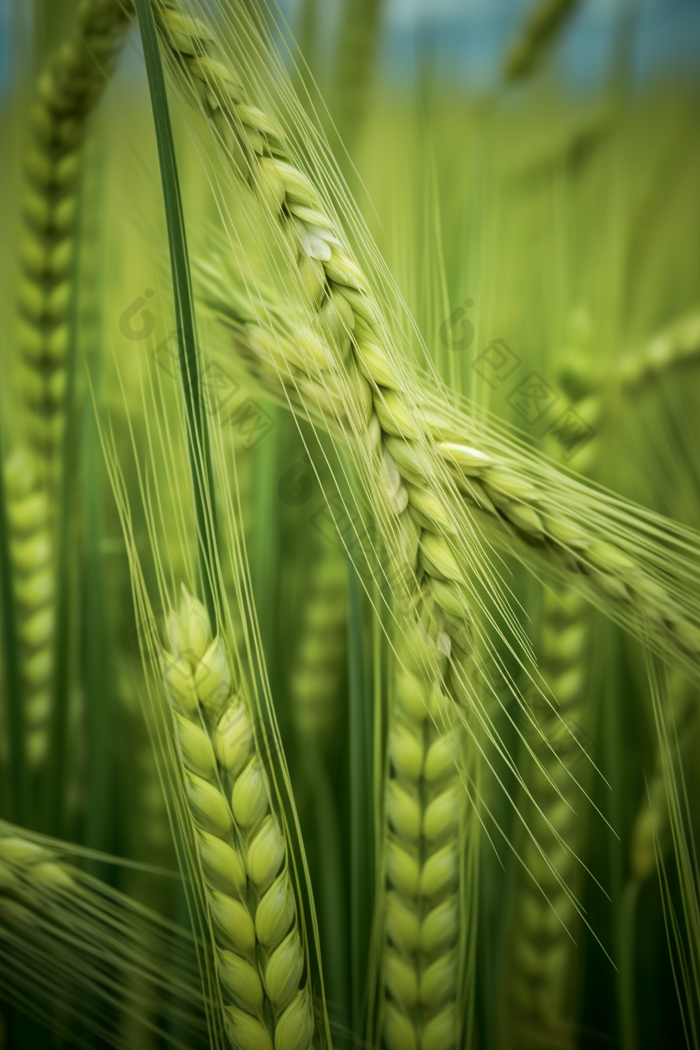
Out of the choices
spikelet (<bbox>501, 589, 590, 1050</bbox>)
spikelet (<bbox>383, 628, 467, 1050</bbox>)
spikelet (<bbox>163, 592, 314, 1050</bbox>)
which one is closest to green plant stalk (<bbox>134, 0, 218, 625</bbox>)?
spikelet (<bbox>163, 592, 314, 1050</bbox>)

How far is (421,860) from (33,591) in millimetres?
331

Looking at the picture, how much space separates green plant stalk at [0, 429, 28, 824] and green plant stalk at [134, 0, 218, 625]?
0.18 metres

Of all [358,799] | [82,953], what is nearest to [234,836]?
[358,799]

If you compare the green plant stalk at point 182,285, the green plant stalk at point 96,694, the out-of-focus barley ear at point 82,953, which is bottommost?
the out-of-focus barley ear at point 82,953

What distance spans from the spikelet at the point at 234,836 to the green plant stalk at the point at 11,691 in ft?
0.55

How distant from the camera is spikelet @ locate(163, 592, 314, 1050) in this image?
35cm

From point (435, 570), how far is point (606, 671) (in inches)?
10.1

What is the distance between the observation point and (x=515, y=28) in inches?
19.2

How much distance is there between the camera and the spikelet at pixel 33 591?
48 centimetres

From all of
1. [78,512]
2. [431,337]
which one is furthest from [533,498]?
[78,512]

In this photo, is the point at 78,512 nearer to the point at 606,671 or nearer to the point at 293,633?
the point at 293,633
